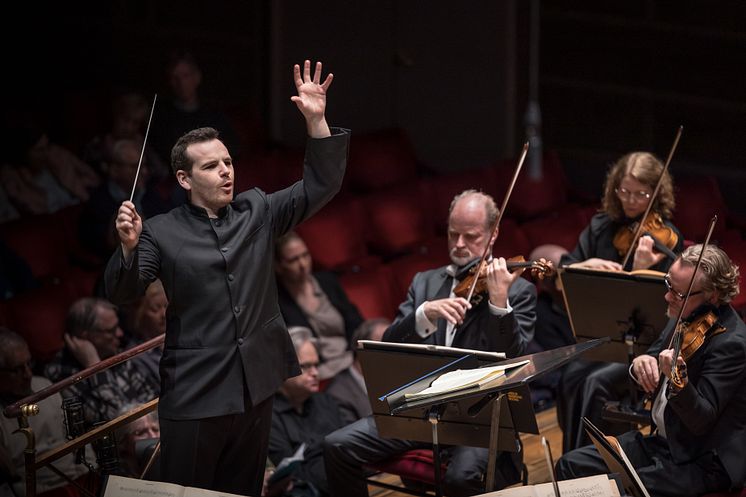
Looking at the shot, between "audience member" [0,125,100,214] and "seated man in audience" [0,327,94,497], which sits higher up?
"audience member" [0,125,100,214]

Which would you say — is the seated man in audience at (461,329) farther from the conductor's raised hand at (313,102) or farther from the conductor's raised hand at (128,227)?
the conductor's raised hand at (128,227)

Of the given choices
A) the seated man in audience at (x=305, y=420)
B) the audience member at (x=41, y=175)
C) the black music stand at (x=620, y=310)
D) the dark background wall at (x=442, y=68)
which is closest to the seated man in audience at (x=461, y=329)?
the black music stand at (x=620, y=310)

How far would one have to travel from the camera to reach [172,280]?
2666 mm

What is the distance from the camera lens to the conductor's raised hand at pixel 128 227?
2500mm

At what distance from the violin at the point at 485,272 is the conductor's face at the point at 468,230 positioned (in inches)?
2.3

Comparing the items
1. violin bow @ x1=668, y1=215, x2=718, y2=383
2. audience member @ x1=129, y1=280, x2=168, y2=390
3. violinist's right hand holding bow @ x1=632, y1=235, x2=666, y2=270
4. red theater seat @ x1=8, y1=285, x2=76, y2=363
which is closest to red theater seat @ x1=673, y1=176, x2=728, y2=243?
violinist's right hand holding bow @ x1=632, y1=235, x2=666, y2=270

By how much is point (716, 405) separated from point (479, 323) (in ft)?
2.28

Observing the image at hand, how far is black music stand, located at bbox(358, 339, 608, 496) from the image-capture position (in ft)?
8.85

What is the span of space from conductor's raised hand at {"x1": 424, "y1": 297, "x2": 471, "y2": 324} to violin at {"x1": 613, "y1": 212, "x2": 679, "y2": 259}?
0.89m

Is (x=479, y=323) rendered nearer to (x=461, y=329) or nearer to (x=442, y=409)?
(x=461, y=329)

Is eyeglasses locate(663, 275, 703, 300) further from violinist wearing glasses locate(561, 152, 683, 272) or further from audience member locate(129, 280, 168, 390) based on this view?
audience member locate(129, 280, 168, 390)

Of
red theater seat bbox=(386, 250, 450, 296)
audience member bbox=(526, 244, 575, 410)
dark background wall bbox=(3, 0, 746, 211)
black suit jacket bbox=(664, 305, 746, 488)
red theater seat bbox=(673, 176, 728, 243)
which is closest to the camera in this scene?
black suit jacket bbox=(664, 305, 746, 488)

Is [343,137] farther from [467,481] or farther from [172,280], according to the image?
[467,481]

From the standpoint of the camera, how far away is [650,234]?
372 centimetres
